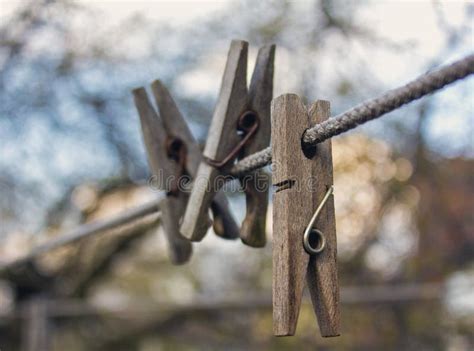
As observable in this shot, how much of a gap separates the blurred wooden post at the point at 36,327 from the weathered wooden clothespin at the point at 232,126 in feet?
7.08

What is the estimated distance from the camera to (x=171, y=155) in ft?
4.13

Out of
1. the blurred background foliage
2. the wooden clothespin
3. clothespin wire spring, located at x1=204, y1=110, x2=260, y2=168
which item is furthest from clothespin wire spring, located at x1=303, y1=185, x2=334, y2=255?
the blurred background foliage

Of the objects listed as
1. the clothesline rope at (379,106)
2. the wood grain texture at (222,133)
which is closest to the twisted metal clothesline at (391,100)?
the clothesline rope at (379,106)

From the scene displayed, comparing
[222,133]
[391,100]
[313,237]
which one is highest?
[222,133]

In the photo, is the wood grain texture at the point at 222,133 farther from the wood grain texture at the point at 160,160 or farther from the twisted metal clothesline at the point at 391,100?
the twisted metal clothesline at the point at 391,100

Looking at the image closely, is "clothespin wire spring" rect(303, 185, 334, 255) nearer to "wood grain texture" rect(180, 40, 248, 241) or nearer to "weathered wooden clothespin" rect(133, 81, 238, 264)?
"wood grain texture" rect(180, 40, 248, 241)

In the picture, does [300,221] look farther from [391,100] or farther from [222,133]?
[222,133]

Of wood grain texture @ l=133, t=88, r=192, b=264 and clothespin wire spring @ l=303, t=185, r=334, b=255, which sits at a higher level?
wood grain texture @ l=133, t=88, r=192, b=264

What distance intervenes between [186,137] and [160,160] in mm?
65

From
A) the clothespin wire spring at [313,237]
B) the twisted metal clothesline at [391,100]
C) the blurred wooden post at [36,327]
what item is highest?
the blurred wooden post at [36,327]

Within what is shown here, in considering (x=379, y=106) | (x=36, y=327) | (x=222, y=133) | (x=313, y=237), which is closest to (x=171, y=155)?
(x=222, y=133)

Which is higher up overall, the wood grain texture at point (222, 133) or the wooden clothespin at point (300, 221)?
the wood grain texture at point (222, 133)

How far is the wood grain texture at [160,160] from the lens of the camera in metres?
1.25

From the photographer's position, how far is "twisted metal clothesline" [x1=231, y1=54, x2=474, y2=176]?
0.64 m
